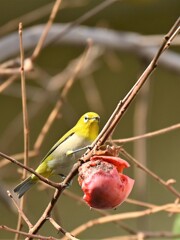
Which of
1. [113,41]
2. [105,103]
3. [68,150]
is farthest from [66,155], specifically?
[105,103]

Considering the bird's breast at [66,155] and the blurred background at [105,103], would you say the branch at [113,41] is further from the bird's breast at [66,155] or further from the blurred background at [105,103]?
the bird's breast at [66,155]

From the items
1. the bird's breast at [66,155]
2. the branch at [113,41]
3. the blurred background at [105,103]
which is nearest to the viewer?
the bird's breast at [66,155]

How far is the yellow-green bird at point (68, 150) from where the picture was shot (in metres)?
0.79

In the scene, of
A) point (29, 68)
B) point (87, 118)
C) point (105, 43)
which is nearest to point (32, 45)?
point (105, 43)

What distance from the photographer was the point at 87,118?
2.68 feet

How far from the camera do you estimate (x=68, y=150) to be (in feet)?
2.63

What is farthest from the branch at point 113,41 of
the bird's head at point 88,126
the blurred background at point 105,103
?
the bird's head at point 88,126

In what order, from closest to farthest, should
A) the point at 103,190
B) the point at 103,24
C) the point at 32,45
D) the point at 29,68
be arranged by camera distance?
1. the point at 103,190
2. the point at 29,68
3. the point at 32,45
4. the point at 103,24

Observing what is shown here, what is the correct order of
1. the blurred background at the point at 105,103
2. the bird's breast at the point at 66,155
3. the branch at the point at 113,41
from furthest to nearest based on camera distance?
the blurred background at the point at 105,103 < the branch at the point at 113,41 < the bird's breast at the point at 66,155

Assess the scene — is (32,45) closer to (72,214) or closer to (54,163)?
(54,163)

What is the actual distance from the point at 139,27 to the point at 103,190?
6.68 ft

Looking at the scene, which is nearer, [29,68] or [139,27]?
[29,68]

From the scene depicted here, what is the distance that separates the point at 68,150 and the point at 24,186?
0.08m

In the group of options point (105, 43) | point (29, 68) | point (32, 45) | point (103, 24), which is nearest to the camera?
point (29, 68)
